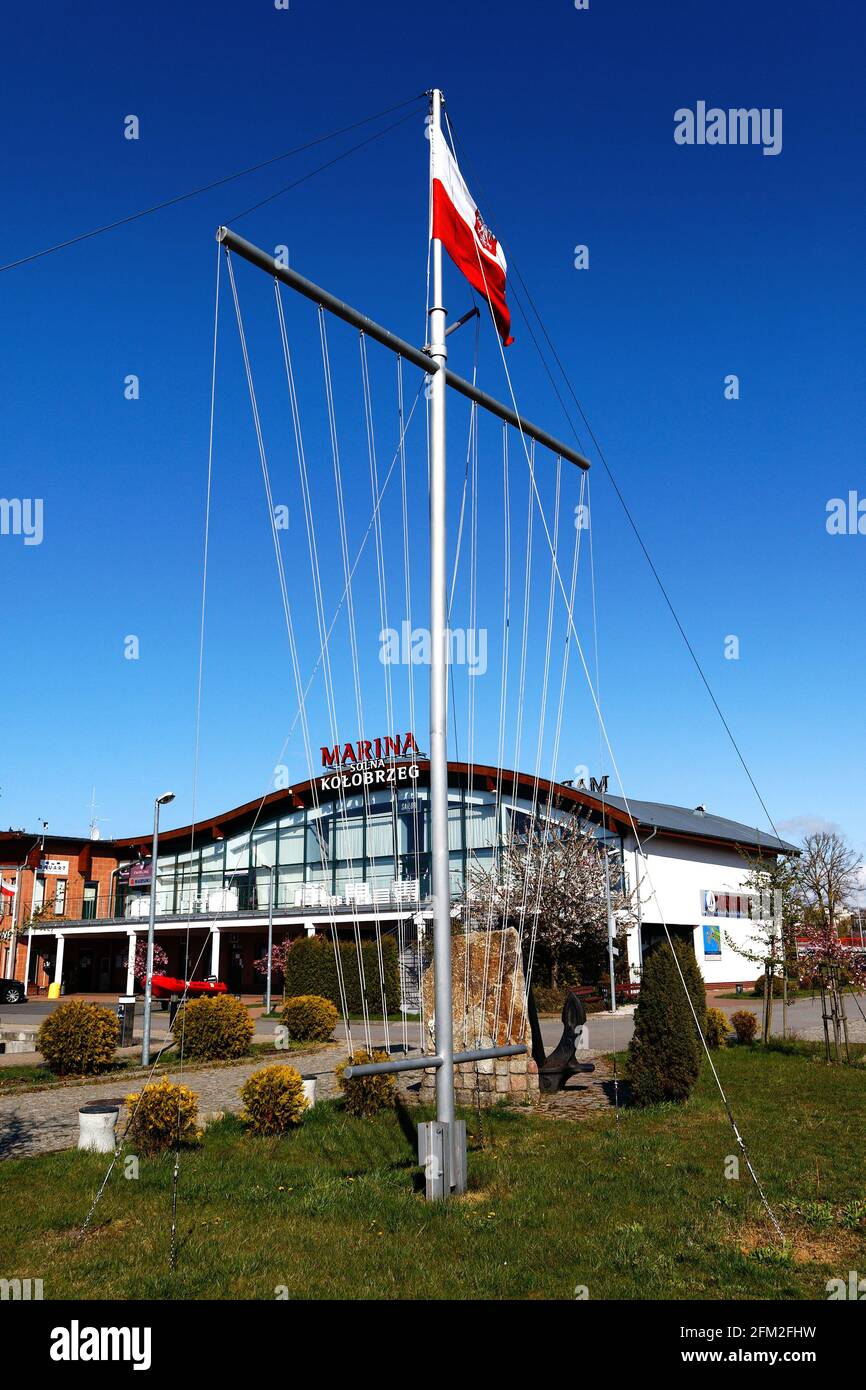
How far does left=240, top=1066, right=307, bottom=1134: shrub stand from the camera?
12445 mm

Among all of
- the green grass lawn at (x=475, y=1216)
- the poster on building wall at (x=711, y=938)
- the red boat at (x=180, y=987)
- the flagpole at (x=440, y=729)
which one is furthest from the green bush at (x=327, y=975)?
the flagpole at (x=440, y=729)

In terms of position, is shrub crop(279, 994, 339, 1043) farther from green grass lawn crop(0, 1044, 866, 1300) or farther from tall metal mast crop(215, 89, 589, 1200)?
tall metal mast crop(215, 89, 589, 1200)

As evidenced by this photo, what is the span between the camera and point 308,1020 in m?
25.9

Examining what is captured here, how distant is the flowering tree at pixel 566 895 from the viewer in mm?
39062

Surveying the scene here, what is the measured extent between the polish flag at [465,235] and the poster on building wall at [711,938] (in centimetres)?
4183

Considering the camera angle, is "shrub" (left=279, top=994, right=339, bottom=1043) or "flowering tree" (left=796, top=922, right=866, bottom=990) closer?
"flowering tree" (left=796, top=922, right=866, bottom=990)

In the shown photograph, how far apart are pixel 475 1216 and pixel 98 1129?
237 inches

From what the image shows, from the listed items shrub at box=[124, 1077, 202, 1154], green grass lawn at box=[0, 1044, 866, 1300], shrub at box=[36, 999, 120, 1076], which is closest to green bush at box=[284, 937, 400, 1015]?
shrub at box=[36, 999, 120, 1076]

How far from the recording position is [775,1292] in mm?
6141

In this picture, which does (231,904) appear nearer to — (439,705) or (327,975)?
(327,975)

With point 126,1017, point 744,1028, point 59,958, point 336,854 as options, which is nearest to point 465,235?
point 744,1028

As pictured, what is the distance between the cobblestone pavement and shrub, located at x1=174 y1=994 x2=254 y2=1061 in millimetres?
685

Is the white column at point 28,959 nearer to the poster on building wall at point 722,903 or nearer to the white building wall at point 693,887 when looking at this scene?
the white building wall at point 693,887
